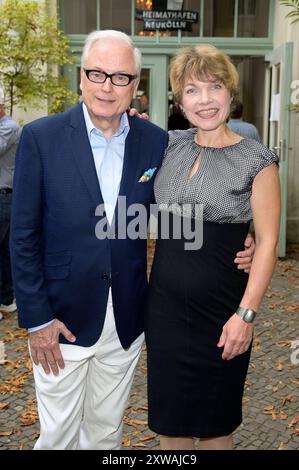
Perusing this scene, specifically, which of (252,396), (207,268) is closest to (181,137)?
(207,268)

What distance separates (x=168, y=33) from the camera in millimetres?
9008

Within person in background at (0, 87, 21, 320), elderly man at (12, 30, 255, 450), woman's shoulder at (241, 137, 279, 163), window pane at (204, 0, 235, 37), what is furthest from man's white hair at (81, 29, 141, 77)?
window pane at (204, 0, 235, 37)

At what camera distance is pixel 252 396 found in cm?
420

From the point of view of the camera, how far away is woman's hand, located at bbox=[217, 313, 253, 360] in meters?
2.40

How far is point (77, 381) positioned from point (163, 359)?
0.41m

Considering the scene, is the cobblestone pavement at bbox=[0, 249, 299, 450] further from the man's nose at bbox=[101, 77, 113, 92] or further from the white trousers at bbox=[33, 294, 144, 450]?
the man's nose at bbox=[101, 77, 113, 92]

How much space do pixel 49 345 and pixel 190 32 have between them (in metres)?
7.65

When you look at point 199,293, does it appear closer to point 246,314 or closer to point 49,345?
point 246,314

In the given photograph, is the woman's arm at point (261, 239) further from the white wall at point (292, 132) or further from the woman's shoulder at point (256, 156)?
the white wall at point (292, 132)

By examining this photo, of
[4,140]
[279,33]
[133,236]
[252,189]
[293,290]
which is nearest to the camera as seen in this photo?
[252,189]

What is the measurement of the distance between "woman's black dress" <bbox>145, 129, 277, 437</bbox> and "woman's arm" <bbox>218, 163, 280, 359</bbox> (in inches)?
2.1
